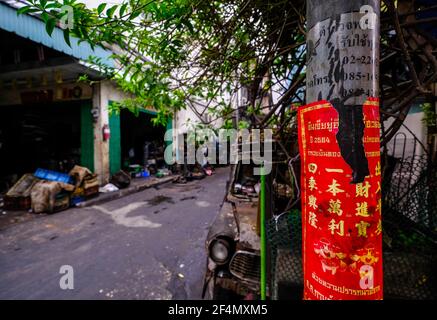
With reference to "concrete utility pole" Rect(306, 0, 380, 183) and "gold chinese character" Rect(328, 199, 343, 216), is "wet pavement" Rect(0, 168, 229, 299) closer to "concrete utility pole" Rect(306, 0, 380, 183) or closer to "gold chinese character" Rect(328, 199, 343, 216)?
"gold chinese character" Rect(328, 199, 343, 216)

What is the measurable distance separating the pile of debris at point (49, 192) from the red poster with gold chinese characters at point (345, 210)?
725 centimetres

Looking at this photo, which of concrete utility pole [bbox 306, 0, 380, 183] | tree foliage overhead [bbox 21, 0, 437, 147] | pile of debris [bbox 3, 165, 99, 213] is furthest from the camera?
pile of debris [bbox 3, 165, 99, 213]

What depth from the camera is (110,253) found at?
3.91m

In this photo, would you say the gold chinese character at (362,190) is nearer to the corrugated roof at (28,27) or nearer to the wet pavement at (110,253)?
the wet pavement at (110,253)

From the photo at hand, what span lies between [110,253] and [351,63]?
4.30 m

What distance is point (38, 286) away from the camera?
117 inches

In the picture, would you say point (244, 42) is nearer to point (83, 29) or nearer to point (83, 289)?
point (83, 29)

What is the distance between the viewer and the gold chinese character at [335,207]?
758 mm

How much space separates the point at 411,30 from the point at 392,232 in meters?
1.40

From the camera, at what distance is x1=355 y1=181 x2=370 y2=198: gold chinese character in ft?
2.42

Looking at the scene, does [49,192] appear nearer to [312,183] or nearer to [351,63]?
[312,183]

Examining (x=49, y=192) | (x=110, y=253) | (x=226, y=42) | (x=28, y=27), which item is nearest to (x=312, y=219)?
(x=226, y=42)

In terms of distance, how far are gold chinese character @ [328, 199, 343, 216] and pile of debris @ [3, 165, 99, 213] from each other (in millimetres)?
7276

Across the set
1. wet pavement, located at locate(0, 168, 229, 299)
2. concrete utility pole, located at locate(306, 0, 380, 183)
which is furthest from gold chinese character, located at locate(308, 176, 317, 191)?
wet pavement, located at locate(0, 168, 229, 299)
